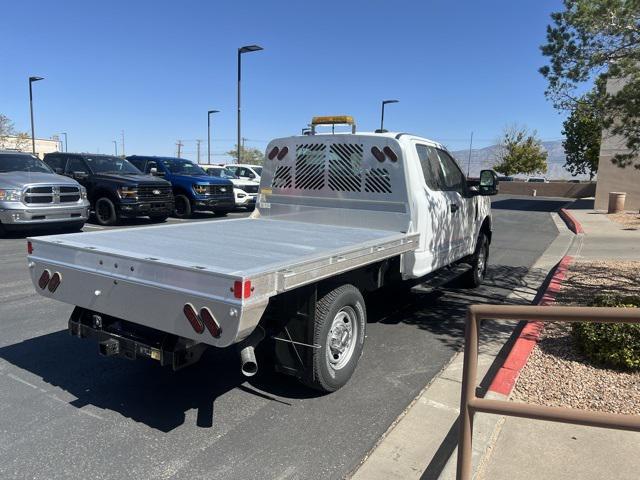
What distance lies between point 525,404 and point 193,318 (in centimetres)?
181

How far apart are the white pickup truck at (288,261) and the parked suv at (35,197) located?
6.82 meters

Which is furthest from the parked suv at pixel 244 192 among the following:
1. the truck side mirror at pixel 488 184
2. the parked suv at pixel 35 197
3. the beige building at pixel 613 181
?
the beige building at pixel 613 181

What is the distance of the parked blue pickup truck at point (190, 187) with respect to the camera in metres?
15.9

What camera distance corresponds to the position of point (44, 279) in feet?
12.3

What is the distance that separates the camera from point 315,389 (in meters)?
3.87

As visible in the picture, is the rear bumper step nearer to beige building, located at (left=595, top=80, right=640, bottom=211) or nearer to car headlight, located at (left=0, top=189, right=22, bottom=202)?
car headlight, located at (left=0, top=189, right=22, bottom=202)

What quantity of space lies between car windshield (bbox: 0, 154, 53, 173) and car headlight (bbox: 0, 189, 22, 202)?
1127mm

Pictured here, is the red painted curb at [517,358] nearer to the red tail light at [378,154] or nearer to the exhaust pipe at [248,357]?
the exhaust pipe at [248,357]

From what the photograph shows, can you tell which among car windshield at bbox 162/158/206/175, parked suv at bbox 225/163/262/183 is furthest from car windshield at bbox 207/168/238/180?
car windshield at bbox 162/158/206/175

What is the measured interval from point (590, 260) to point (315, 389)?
827cm

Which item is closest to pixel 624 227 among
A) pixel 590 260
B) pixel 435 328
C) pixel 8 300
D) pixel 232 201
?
pixel 590 260

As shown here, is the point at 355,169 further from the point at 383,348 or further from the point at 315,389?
the point at 315,389

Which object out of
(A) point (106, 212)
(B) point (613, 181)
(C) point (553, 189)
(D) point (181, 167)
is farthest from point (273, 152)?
(C) point (553, 189)

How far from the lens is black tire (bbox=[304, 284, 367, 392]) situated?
3615 mm
